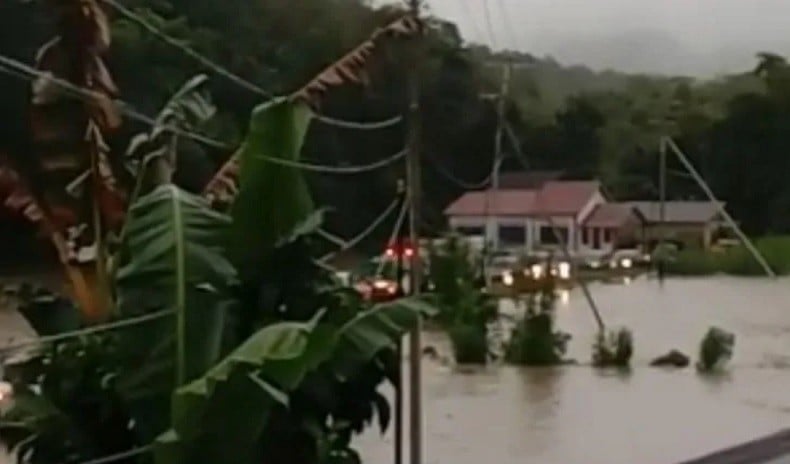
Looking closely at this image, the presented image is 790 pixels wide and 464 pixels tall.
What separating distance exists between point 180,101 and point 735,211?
1055 cm

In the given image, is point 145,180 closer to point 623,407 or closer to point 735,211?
point 623,407

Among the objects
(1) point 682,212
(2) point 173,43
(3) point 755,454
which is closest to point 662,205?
(1) point 682,212

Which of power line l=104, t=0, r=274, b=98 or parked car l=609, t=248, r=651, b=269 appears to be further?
parked car l=609, t=248, r=651, b=269

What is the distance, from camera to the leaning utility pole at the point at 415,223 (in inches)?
175

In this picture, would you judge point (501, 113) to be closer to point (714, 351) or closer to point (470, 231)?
point (714, 351)

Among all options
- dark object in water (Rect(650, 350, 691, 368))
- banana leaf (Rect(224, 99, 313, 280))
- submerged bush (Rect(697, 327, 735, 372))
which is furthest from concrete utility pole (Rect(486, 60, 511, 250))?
banana leaf (Rect(224, 99, 313, 280))

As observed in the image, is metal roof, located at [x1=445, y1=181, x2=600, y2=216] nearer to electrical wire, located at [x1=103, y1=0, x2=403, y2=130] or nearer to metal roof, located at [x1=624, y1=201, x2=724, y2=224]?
metal roof, located at [x1=624, y1=201, x2=724, y2=224]

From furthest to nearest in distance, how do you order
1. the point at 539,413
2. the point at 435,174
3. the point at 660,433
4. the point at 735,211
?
the point at 735,211
the point at 435,174
the point at 539,413
the point at 660,433

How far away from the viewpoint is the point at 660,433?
6801 millimetres

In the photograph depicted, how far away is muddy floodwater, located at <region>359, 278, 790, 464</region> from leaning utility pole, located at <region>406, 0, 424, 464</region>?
608 mm

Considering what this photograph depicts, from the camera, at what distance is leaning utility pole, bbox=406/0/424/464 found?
4453 mm

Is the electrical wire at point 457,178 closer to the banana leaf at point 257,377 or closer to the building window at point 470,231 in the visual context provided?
the building window at point 470,231

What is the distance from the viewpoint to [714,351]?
966cm

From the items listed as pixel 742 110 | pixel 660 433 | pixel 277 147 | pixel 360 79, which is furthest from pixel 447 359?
pixel 277 147
